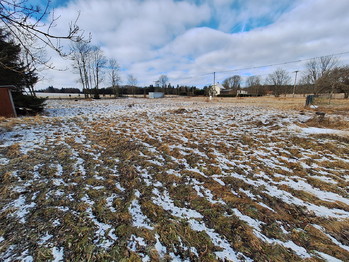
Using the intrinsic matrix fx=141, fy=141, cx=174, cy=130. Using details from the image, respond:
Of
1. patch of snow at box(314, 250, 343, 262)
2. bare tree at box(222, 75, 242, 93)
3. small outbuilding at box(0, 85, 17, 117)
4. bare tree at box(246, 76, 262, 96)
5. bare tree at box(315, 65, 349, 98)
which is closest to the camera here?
patch of snow at box(314, 250, 343, 262)

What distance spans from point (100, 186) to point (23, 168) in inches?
79.9

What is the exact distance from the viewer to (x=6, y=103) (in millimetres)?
8492

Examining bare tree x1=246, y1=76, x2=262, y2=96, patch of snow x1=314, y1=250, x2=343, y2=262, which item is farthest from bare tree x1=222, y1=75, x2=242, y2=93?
patch of snow x1=314, y1=250, x2=343, y2=262

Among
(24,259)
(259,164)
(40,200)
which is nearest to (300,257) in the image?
(259,164)

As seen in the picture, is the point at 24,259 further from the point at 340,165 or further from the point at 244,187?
the point at 340,165

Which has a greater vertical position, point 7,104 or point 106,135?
point 7,104

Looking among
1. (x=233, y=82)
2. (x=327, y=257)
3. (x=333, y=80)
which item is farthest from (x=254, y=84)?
(x=327, y=257)

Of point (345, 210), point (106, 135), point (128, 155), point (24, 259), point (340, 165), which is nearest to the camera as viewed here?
point (24, 259)

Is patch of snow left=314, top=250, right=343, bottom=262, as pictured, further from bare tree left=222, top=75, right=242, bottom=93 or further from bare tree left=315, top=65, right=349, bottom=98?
bare tree left=222, top=75, right=242, bottom=93

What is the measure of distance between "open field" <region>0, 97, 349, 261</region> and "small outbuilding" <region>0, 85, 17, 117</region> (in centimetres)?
615

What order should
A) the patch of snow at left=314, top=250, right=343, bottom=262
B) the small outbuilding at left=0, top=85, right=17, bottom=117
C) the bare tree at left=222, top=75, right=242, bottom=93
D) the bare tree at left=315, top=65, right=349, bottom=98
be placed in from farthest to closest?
the bare tree at left=222, top=75, right=242, bottom=93
the bare tree at left=315, top=65, right=349, bottom=98
the small outbuilding at left=0, top=85, right=17, bottom=117
the patch of snow at left=314, top=250, right=343, bottom=262

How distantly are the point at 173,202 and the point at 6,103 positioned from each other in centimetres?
1208

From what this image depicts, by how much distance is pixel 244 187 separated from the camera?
2.92 m

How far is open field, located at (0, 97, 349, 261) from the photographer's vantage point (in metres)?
1.75
